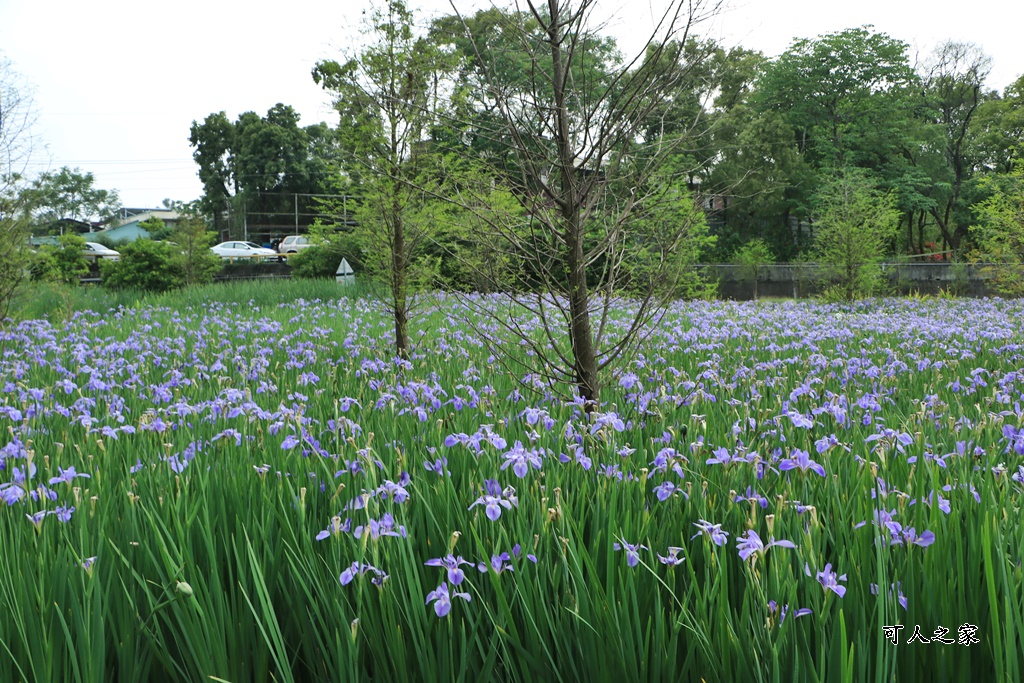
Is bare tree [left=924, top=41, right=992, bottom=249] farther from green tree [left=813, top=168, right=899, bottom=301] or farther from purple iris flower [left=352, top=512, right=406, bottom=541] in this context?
purple iris flower [left=352, top=512, right=406, bottom=541]

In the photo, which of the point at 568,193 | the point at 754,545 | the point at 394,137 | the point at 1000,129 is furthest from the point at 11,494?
the point at 1000,129

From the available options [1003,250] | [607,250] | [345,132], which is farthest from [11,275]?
[1003,250]

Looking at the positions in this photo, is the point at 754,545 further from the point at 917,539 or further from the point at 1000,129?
the point at 1000,129

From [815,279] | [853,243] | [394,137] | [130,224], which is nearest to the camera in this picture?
[394,137]

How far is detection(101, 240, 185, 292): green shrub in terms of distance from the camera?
20859 mm

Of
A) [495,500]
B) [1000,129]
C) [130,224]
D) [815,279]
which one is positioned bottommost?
[495,500]

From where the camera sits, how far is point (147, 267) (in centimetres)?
2128

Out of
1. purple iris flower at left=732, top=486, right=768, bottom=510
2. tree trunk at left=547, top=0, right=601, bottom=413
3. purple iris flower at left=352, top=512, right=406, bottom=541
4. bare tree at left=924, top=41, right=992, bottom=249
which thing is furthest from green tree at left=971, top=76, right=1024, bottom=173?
purple iris flower at left=352, top=512, right=406, bottom=541

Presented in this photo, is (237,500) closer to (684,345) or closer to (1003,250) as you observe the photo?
(684,345)

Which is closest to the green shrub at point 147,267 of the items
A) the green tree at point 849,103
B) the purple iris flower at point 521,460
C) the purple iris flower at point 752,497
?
the purple iris flower at point 521,460

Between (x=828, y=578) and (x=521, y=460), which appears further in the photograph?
(x=521, y=460)

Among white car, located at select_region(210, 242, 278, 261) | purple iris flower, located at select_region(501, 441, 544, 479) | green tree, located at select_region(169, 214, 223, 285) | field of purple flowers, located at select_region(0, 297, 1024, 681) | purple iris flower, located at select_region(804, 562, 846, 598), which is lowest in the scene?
field of purple flowers, located at select_region(0, 297, 1024, 681)

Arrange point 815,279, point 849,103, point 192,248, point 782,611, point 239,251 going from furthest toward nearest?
point 239,251, point 849,103, point 192,248, point 815,279, point 782,611

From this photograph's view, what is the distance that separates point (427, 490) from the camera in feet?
7.31
